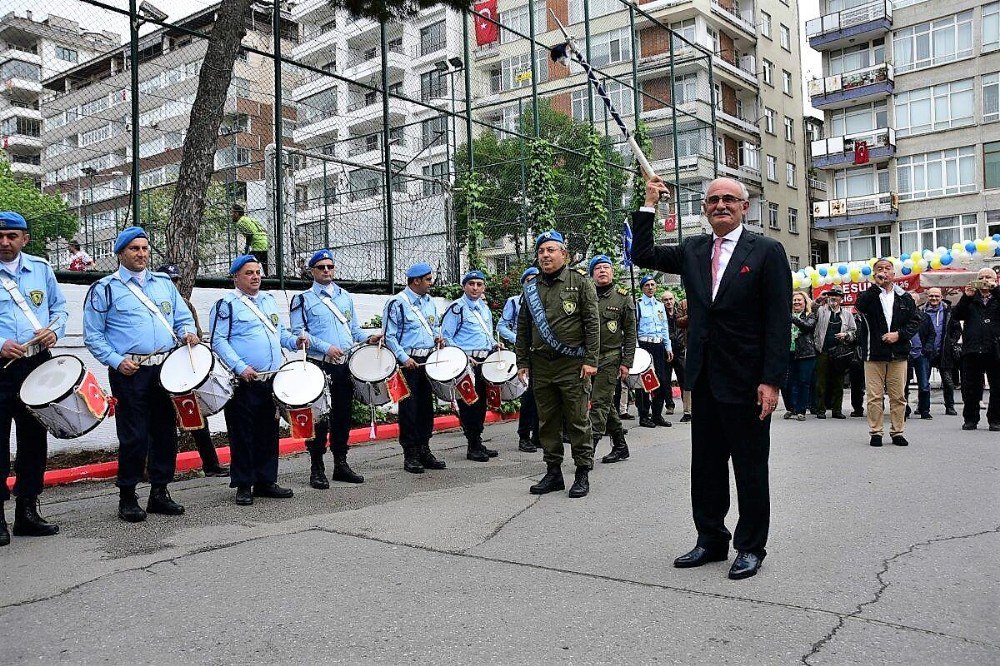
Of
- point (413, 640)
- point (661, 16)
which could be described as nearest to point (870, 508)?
point (413, 640)

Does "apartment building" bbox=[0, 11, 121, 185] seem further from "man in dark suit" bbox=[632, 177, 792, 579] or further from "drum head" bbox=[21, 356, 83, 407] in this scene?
"man in dark suit" bbox=[632, 177, 792, 579]

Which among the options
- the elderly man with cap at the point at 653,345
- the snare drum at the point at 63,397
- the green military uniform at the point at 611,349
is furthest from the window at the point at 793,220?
the snare drum at the point at 63,397

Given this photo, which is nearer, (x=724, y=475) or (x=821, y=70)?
(x=724, y=475)

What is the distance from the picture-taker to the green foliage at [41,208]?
1310cm

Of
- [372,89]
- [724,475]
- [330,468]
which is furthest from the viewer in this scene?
[372,89]

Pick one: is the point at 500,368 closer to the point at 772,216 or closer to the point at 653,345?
the point at 653,345

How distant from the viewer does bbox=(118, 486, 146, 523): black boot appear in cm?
636

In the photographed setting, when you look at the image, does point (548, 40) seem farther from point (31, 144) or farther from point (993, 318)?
point (993, 318)

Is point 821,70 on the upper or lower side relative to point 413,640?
upper

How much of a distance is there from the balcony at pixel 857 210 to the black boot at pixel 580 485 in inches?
1633

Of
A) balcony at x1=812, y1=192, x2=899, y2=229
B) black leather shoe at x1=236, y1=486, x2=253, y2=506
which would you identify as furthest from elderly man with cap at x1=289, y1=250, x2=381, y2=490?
balcony at x1=812, y1=192, x2=899, y2=229

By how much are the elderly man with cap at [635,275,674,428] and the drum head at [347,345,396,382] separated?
4.87 metres

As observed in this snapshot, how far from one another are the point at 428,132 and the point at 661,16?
29.2 m

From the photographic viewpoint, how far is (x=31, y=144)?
13.4 metres
